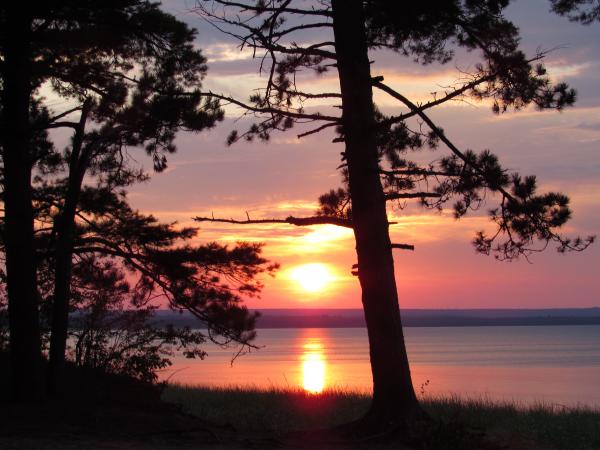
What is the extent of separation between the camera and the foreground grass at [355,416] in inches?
489

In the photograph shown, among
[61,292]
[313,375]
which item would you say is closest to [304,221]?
[61,292]

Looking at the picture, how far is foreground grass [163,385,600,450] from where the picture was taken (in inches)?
489

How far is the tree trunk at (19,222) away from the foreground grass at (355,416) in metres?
2.94

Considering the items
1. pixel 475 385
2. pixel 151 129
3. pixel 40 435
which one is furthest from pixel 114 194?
pixel 475 385

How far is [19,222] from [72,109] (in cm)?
259

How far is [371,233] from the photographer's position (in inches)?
464

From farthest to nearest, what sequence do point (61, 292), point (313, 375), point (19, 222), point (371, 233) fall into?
point (313, 375)
point (61, 292)
point (19, 222)
point (371, 233)

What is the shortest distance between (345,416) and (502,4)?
9.07 meters

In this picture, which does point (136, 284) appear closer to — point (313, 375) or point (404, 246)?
point (404, 246)

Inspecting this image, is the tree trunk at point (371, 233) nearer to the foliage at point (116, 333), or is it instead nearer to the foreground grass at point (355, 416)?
the foreground grass at point (355, 416)

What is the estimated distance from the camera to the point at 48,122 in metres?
14.0

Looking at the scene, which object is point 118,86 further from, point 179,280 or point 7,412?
point 7,412

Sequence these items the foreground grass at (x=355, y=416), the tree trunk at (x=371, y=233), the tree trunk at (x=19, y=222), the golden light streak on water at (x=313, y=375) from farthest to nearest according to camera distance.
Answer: the golden light streak on water at (x=313, y=375)
the tree trunk at (x=19, y=222)
the foreground grass at (x=355, y=416)
the tree trunk at (x=371, y=233)

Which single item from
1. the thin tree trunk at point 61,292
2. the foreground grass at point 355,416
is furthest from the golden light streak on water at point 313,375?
the thin tree trunk at point 61,292
